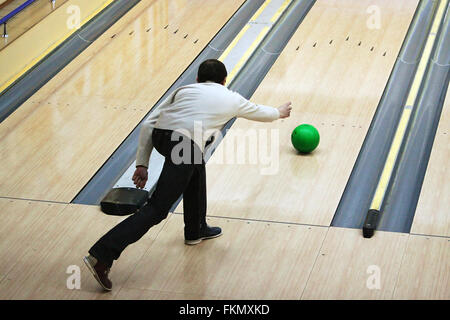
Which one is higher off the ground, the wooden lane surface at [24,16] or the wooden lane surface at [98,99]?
the wooden lane surface at [24,16]

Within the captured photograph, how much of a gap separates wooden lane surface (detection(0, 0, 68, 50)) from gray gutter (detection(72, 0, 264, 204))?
4.41 ft

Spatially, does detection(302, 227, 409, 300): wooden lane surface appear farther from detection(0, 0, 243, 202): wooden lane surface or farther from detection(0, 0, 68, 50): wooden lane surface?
detection(0, 0, 68, 50): wooden lane surface

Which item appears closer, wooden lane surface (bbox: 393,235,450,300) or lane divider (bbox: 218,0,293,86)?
wooden lane surface (bbox: 393,235,450,300)

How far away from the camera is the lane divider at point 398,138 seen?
408cm

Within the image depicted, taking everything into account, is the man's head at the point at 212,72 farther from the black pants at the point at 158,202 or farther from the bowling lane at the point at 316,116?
the bowling lane at the point at 316,116

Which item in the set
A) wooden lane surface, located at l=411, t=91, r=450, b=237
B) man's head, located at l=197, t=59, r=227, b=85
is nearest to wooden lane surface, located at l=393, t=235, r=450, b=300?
wooden lane surface, located at l=411, t=91, r=450, b=237

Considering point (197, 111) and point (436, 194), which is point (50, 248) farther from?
point (436, 194)

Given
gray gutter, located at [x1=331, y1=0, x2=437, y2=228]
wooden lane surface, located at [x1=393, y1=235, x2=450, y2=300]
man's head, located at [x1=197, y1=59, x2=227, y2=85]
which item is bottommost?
gray gutter, located at [x1=331, y1=0, x2=437, y2=228]

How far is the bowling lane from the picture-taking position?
4.38 meters

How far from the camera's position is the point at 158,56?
6199 millimetres

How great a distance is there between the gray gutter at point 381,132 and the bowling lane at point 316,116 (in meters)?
0.05

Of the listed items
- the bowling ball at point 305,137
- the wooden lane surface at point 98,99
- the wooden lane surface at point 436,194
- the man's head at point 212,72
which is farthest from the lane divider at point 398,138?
the wooden lane surface at point 98,99

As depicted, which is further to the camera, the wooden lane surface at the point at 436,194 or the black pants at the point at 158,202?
the wooden lane surface at the point at 436,194

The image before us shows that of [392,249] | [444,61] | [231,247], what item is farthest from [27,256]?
[444,61]
